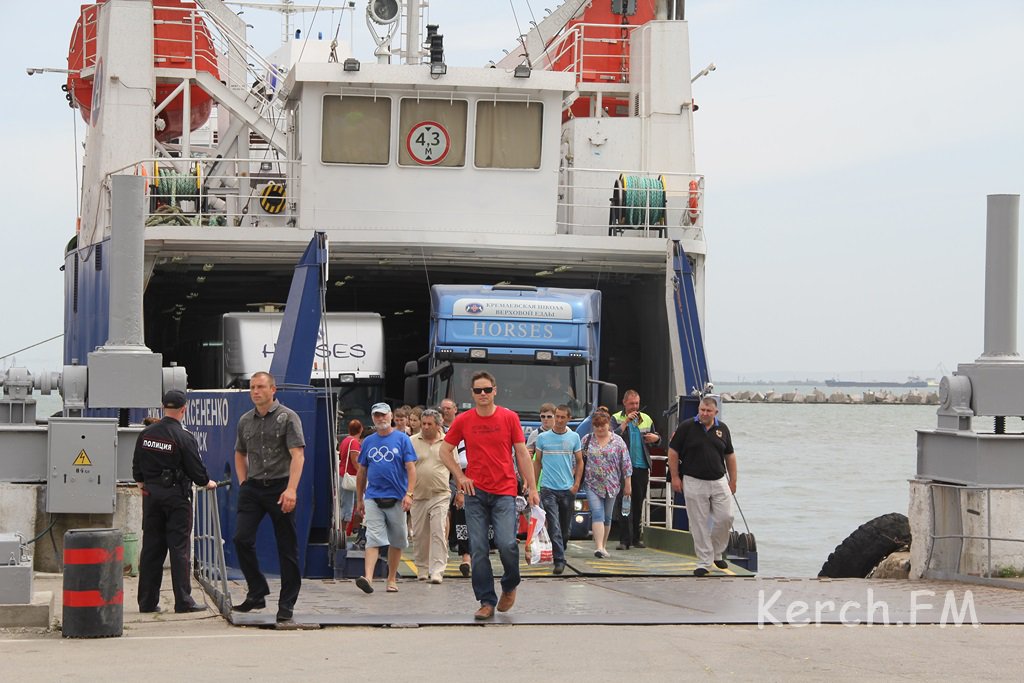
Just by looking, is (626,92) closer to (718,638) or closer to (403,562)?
(403,562)

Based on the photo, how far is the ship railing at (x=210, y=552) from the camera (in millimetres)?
10904

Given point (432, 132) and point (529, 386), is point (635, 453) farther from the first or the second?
point (432, 132)

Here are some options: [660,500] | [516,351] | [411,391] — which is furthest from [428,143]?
[660,500]

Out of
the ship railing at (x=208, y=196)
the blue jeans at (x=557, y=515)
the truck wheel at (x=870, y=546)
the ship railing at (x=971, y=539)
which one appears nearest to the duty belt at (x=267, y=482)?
the blue jeans at (x=557, y=515)

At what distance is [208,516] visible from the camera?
1268cm

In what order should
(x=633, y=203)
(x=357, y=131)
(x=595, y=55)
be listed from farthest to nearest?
1. (x=595, y=55)
2. (x=633, y=203)
3. (x=357, y=131)

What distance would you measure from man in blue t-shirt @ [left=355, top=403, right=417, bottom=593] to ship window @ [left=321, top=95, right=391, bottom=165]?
848 centimetres

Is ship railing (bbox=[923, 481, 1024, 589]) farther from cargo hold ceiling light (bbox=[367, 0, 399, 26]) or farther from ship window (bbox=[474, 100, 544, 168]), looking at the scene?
cargo hold ceiling light (bbox=[367, 0, 399, 26])

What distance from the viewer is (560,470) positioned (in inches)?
579

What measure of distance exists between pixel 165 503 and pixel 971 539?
6422 millimetres

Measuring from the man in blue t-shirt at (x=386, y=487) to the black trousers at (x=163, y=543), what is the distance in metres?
2.05

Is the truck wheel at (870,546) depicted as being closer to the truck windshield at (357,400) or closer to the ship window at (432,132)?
the truck windshield at (357,400)

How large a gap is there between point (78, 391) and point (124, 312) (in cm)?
83

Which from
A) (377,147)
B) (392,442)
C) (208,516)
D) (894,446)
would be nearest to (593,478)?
(392,442)
